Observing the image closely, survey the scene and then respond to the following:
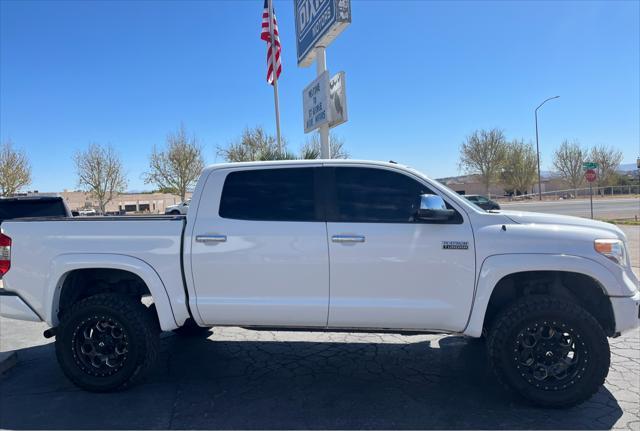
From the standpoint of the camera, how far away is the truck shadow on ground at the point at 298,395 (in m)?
3.47

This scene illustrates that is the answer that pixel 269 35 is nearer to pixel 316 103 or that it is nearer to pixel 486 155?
pixel 316 103

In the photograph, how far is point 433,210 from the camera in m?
3.61

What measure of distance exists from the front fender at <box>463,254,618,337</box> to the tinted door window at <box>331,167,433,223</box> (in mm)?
732

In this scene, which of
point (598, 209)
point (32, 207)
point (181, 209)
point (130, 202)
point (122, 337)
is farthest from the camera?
point (130, 202)

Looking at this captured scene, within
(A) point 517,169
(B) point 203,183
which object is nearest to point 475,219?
(B) point 203,183

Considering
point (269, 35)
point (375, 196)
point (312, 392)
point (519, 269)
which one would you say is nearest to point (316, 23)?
point (269, 35)

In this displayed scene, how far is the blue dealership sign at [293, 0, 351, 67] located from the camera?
27.5 feet

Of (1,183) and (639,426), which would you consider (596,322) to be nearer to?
(639,426)

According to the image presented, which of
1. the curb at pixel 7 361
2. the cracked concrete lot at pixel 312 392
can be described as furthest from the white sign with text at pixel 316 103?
the curb at pixel 7 361

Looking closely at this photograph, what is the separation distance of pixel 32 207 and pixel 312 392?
616 cm

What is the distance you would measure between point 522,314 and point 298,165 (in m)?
2.18

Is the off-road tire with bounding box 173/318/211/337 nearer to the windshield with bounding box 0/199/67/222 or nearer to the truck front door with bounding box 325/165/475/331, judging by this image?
the truck front door with bounding box 325/165/475/331

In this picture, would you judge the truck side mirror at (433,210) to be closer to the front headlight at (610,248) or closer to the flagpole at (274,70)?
the front headlight at (610,248)

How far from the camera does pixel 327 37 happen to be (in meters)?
8.99
